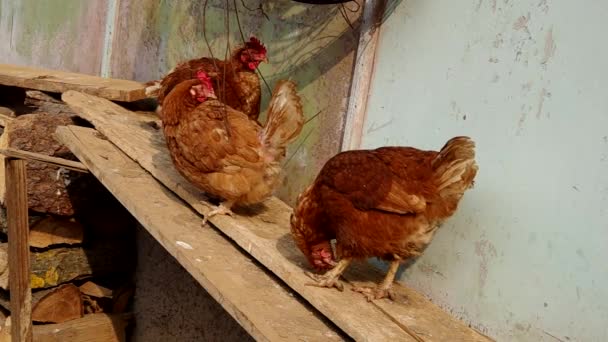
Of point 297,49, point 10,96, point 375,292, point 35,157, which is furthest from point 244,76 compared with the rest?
point 10,96

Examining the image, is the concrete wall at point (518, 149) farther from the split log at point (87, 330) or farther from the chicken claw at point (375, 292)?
the split log at point (87, 330)

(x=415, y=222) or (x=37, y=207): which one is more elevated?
(x=415, y=222)

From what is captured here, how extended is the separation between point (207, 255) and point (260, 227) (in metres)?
0.38

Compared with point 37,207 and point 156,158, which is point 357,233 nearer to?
point 156,158

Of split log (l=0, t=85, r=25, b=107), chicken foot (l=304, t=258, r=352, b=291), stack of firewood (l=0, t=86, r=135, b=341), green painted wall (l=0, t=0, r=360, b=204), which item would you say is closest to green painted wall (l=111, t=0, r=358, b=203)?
green painted wall (l=0, t=0, r=360, b=204)

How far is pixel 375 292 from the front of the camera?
234 cm

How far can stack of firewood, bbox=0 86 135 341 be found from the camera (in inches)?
147

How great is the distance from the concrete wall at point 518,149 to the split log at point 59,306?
7.36 feet

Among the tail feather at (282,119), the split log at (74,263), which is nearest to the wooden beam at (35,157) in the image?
the split log at (74,263)

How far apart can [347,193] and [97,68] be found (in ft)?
12.4

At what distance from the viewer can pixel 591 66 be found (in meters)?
1.94

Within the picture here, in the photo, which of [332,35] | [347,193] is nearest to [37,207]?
[332,35]

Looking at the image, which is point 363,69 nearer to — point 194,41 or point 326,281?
point 326,281

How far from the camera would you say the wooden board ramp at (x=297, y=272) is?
2080 millimetres
